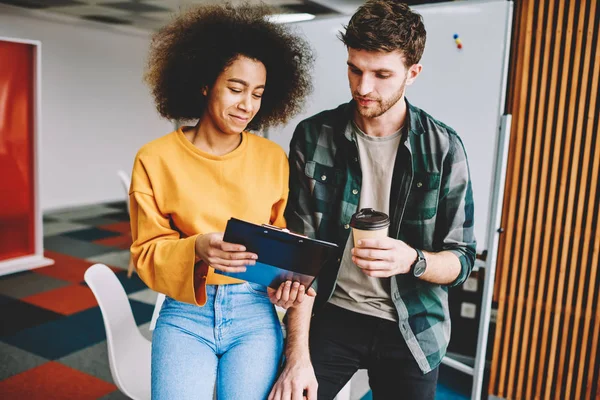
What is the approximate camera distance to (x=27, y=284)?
493 cm

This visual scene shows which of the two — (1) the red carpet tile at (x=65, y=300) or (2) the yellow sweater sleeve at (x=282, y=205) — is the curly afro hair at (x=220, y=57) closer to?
(2) the yellow sweater sleeve at (x=282, y=205)

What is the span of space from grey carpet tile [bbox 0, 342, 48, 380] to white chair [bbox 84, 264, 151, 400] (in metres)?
1.57

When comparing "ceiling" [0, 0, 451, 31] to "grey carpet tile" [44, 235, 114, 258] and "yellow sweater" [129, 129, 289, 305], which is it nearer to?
"grey carpet tile" [44, 235, 114, 258]

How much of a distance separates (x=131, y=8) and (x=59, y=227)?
10.9ft

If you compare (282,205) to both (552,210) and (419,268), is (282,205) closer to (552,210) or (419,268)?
(419,268)

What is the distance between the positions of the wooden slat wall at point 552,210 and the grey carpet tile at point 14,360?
305cm

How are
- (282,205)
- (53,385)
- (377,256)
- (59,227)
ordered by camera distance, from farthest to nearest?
(59,227)
(53,385)
(282,205)
(377,256)

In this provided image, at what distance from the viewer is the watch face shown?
1.49 metres

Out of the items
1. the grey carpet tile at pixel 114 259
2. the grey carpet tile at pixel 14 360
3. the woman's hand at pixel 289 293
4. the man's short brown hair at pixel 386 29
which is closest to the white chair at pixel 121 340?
the woman's hand at pixel 289 293

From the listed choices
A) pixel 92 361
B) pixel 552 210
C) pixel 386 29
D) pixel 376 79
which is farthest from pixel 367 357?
pixel 92 361

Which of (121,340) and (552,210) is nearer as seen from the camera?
(121,340)

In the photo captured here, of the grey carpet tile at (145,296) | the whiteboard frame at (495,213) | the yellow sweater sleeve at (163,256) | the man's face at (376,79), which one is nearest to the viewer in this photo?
the yellow sweater sleeve at (163,256)

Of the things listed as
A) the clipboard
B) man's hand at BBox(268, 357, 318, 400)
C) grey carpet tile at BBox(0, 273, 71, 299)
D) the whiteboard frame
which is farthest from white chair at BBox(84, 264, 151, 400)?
grey carpet tile at BBox(0, 273, 71, 299)

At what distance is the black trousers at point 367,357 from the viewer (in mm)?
1651
